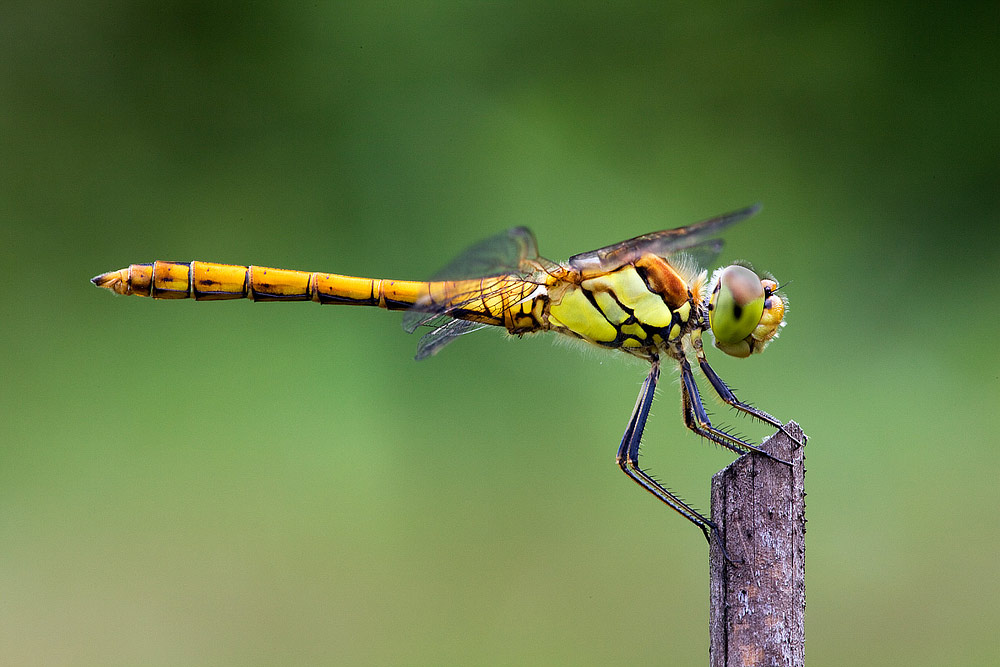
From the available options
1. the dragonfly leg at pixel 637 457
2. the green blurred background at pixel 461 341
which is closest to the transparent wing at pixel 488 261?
the dragonfly leg at pixel 637 457

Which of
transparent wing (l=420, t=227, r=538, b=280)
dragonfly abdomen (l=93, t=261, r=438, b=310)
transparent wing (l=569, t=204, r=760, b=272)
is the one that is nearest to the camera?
transparent wing (l=569, t=204, r=760, b=272)

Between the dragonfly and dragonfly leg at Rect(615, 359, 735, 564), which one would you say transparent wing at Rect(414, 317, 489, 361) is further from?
dragonfly leg at Rect(615, 359, 735, 564)

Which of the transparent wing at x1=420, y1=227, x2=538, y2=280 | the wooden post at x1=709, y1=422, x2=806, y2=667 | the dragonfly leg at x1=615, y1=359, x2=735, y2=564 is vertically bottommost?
the wooden post at x1=709, y1=422, x2=806, y2=667

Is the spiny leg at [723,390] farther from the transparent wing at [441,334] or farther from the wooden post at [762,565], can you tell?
the transparent wing at [441,334]

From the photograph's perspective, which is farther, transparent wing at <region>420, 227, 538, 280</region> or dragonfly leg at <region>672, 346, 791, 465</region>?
transparent wing at <region>420, 227, 538, 280</region>

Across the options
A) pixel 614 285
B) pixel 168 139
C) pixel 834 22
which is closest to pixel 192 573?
pixel 168 139

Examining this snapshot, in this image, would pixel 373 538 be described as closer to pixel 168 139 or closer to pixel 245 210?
pixel 245 210

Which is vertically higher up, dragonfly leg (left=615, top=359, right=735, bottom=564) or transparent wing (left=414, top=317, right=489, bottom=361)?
transparent wing (left=414, top=317, right=489, bottom=361)

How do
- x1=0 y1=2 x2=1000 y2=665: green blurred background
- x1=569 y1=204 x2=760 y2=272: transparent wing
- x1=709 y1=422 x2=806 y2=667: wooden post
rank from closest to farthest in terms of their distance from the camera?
x1=709 y1=422 x2=806 y2=667: wooden post, x1=569 y1=204 x2=760 y2=272: transparent wing, x1=0 y1=2 x2=1000 y2=665: green blurred background

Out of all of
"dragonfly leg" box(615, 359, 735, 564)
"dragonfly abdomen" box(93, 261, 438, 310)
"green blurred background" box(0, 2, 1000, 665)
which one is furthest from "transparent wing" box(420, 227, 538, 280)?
"green blurred background" box(0, 2, 1000, 665)
